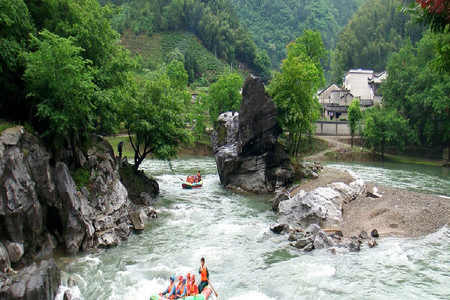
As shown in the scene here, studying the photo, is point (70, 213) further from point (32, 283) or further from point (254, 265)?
point (254, 265)

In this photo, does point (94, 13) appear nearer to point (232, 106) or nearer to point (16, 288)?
point (16, 288)

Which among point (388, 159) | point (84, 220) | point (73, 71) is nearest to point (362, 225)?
point (84, 220)

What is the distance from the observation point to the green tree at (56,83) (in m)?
22.2

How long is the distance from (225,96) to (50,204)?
5406 cm

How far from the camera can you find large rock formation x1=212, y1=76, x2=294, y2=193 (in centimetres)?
4234

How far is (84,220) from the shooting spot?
77.4ft

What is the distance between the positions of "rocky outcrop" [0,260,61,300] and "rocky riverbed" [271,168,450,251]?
13790 mm

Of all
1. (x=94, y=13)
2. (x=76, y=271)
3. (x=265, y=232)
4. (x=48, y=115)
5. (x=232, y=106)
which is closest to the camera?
(x=76, y=271)

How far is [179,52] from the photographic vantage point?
133 meters

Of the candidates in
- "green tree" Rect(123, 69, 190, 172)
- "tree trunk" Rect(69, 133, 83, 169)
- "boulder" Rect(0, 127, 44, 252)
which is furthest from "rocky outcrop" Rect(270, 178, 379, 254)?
"boulder" Rect(0, 127, 44, 252)

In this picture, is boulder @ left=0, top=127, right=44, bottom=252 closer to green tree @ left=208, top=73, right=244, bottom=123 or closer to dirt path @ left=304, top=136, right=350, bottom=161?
dirt path @ left=304, top=136, right=350, bottom=161

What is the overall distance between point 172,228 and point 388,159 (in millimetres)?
52880

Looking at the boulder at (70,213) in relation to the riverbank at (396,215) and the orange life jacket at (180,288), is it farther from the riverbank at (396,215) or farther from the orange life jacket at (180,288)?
the riverbank at (396,215)

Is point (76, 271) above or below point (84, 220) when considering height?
below
